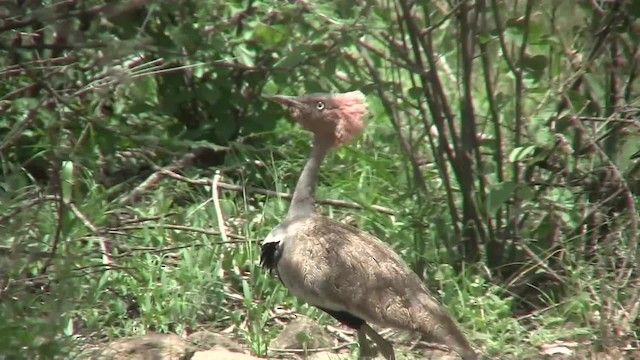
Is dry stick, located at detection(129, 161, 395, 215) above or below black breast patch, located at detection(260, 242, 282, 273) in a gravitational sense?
below

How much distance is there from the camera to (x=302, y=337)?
17.7 ft

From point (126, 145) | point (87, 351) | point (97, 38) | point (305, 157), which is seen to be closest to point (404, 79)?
point (305, 157)

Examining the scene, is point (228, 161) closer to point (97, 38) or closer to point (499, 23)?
point (499, 23)

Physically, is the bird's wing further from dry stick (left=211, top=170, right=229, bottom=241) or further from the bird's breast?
dry stick (left=211, top=170, right=229, bottom=241)

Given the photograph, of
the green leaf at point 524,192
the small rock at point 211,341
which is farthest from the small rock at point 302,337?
the green leaf at point 524,192

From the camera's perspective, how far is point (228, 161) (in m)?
6.85

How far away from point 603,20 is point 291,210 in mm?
1769

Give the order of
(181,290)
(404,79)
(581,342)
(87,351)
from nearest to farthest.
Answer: (87,351)
(581,342)
(181,290)
(404,79)

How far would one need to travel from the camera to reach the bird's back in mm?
4852

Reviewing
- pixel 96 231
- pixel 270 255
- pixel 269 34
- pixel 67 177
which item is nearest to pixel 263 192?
pixel 269 34

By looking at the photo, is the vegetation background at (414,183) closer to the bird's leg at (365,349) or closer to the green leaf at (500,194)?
the green leaf at (500,194)

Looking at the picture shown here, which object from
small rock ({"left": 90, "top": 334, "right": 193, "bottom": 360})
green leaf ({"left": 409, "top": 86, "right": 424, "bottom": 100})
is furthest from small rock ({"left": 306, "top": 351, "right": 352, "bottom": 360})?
green leaf ({"left": 409, "top": 86, "right": 424, "bottom": 100})

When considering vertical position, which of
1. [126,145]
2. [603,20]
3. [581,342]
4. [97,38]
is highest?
[97,38]

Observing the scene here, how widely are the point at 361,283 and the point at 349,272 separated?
76 millimetres
